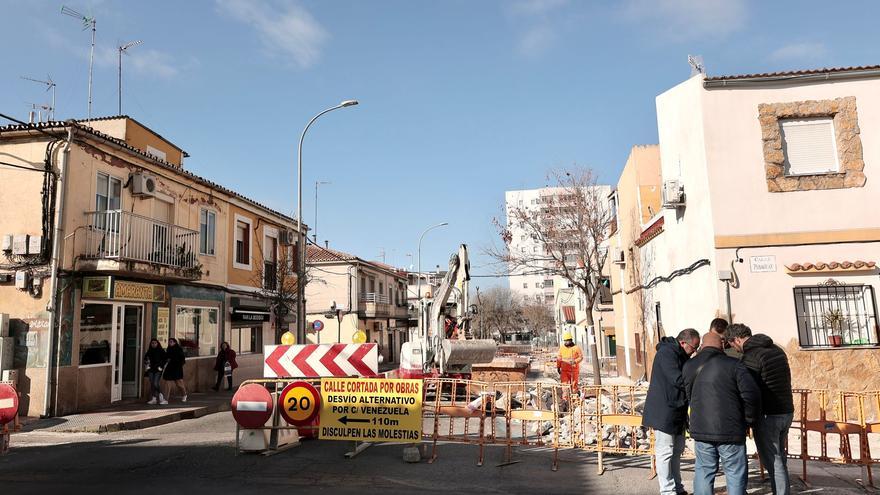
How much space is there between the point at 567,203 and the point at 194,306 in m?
13.0

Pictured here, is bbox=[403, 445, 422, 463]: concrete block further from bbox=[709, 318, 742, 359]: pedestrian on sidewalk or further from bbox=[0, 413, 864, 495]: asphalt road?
bbox=[709, 318, 742, 359]: pedestrian on sidewalk

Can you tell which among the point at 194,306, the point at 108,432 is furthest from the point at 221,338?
the point at 108,432

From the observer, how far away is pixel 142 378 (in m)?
15.5

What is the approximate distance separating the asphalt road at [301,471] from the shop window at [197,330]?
25.4ft

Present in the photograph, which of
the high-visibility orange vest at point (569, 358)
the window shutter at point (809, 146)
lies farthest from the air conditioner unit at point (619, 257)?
the window shutter at point (809, 146)

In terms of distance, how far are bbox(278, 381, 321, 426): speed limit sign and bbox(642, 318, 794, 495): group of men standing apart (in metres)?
4.38

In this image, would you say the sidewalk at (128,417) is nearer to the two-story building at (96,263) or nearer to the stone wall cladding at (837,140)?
the two-story building at (96,263)

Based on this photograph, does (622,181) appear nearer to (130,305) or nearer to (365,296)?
(130,305)

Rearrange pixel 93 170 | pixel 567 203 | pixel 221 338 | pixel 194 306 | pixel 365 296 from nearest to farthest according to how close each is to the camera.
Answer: pixel 93 170, pixel 194 306, pixel 221 338, pixel 567 203, pixel 365 296

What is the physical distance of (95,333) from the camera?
14.1 metres

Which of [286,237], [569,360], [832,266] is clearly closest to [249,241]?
[286,237]

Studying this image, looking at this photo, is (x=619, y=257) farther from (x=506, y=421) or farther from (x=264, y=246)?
(x=506, y=421)

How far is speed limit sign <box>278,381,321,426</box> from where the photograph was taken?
26.8ft

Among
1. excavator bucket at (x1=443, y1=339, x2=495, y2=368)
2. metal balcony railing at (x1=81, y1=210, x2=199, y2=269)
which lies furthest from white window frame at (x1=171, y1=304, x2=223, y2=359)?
excavator bucket at (x1=443, y1=339, x2=495, y2=368)
